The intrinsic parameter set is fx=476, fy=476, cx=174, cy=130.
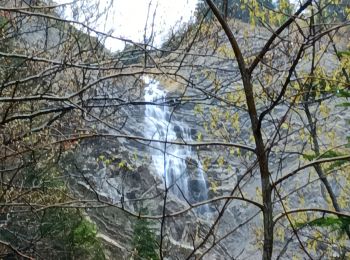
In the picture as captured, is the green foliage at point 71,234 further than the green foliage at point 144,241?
No

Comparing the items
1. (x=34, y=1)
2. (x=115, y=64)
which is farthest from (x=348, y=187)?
(x=34, y=1)

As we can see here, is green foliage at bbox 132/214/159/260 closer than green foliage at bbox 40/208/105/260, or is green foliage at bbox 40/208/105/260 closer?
green foliage at bbox 40/208/105/260

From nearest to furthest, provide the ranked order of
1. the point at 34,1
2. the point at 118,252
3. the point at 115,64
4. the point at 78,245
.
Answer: the point at 115,64, the point at 34,1, the point at 78,245, the point at 118,252

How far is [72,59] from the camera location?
407 centimetres

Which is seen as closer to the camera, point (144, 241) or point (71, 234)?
point (71, 234)

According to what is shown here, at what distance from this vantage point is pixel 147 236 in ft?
34.2

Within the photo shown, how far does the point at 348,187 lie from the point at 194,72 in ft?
9.82

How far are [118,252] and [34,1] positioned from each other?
416 inches

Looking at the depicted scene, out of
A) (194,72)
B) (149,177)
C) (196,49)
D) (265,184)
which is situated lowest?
(265,184)

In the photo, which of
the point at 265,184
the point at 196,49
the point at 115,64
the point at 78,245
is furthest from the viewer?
the point at 78,245

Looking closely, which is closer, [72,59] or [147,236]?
[72,59]

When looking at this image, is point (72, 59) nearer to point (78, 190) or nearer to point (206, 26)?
point (206, 26)

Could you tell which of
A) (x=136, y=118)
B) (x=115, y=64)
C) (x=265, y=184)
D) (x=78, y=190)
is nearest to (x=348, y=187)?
(x=115, y=64)

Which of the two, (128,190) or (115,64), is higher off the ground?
(128,190)
